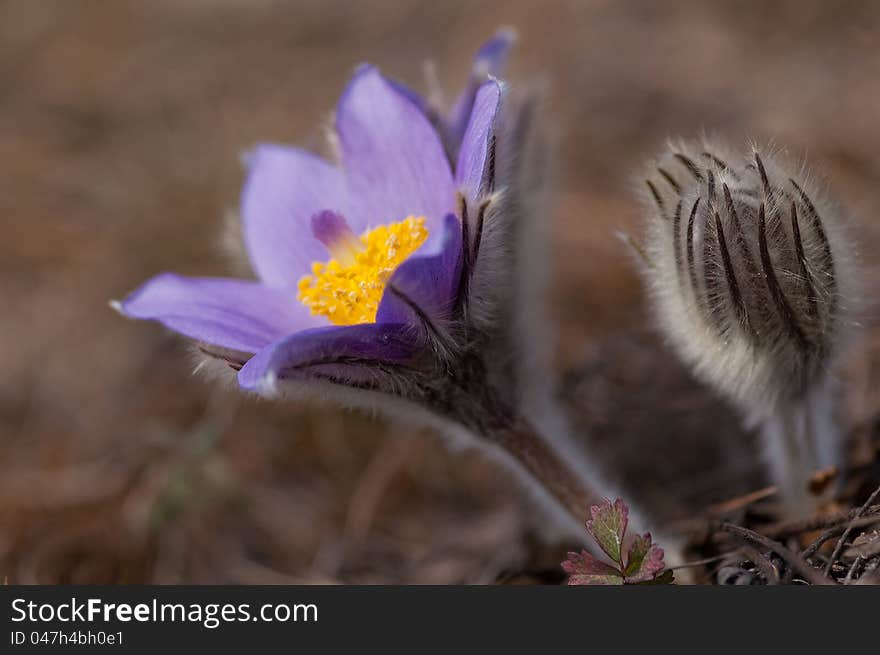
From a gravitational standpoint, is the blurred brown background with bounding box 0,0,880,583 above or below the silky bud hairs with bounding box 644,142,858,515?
above

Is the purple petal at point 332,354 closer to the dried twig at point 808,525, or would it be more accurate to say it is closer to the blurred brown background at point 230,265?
the blurred brown background at point 230,265

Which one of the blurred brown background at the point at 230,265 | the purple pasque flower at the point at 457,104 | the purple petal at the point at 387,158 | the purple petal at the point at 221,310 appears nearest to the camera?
the purple petal at the point at 221,310

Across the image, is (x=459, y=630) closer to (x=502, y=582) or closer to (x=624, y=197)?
(x=502, y=582)

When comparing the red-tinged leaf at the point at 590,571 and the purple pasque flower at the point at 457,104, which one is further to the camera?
the purple pasque flower at the point at 457,104

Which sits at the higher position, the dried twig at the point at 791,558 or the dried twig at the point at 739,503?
the dried twig at the point at 739,503

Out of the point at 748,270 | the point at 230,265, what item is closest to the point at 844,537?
the point at 748,270

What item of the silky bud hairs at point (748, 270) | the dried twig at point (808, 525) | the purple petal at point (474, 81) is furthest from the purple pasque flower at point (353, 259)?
the dried twig at point (808, 525)

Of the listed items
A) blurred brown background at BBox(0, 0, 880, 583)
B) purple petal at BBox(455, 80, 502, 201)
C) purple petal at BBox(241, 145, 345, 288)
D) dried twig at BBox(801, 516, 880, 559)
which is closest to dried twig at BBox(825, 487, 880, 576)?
dried twig at BBox(801, 516, 880, 559)

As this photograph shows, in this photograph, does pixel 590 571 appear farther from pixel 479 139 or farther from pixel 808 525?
pixel 479 139

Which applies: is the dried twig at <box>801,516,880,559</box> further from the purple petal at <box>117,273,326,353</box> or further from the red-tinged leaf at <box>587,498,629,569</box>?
the purple petal at <box>117,273,326,353</box>

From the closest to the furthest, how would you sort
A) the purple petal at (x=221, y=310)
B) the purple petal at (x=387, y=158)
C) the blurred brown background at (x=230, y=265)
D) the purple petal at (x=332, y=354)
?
the purple petal at (x=332, y=354)
the purple petal at (x=221, y=310)
the purple petal at (x=387, y=158)
the blurred brown background at (x=230, y=265)
